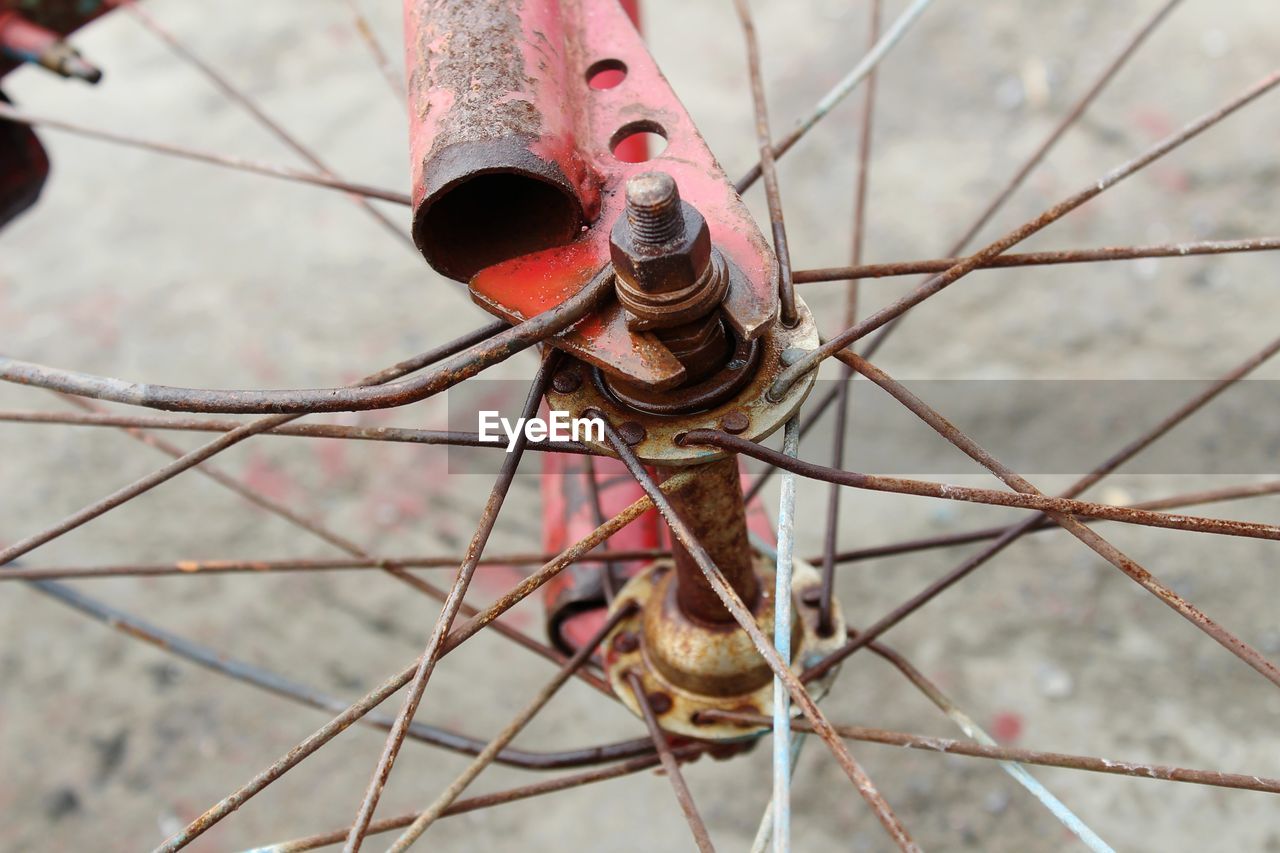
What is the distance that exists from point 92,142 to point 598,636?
417 centimetres

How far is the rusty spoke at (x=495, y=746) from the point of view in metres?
1.27

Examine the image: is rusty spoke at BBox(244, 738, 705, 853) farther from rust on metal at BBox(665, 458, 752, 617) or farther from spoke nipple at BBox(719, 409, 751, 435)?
spoke nipple at BBox(719, 409, 751, 435)

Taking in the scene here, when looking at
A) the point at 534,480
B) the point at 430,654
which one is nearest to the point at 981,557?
the point at 430,654

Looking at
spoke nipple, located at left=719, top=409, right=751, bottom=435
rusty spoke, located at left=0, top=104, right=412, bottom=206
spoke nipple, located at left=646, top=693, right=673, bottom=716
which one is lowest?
spoke nipple, located at left=646, top=693, right=673, bottom=716

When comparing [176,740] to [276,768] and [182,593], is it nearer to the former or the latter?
[182,593]

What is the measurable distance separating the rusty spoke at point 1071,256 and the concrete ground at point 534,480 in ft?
6.29

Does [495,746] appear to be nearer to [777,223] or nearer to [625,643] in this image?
[625,643]

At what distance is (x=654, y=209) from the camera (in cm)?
106

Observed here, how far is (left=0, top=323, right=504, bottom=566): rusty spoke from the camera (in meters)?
Answer: 1.36

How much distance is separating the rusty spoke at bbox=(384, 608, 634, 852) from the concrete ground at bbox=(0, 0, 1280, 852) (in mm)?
1386

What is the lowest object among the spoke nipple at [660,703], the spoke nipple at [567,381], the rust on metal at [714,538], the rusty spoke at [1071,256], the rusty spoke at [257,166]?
the spoke nipple at [660,703]

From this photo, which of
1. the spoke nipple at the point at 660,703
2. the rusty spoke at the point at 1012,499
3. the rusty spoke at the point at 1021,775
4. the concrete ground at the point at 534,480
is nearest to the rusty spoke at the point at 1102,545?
the rusty spoke at the point at 1012,499

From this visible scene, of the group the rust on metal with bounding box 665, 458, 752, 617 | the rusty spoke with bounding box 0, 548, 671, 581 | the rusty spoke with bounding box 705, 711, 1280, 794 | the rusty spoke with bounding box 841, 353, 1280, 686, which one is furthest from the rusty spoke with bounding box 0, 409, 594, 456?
the rusty spoke with bounding box 705, 711, 1280, 794

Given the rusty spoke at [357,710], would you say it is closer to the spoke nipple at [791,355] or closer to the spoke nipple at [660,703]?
the spoke nipple at [791,355]
